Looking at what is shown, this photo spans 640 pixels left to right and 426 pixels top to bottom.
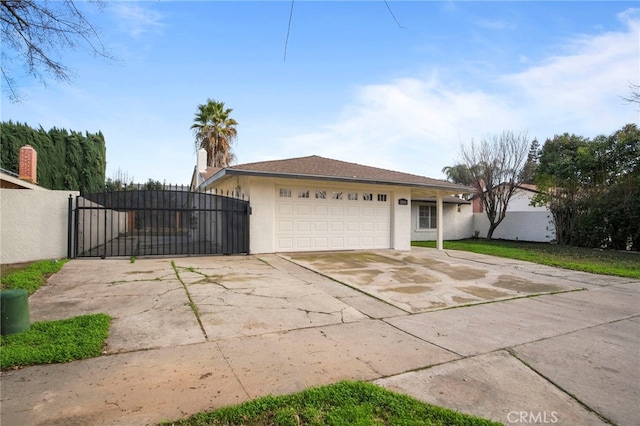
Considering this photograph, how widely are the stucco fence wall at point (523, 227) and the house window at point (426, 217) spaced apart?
13.5 ft

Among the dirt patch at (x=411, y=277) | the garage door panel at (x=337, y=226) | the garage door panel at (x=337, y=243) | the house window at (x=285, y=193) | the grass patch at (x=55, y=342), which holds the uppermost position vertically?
the house window at (x=285, y=193)

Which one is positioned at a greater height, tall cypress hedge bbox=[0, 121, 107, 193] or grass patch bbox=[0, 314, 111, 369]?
tall cypress hedge bbox=[0, 121, 107, 193]

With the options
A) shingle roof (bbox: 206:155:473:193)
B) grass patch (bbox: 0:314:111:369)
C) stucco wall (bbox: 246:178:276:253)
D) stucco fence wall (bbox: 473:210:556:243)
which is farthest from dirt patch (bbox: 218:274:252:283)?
stucco fence wall (bbox: 473:210:556:243)

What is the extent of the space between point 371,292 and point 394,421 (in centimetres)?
397

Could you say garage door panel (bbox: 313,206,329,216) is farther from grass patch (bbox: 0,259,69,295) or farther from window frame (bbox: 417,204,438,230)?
window frame (bbox: 417,204,438,230)

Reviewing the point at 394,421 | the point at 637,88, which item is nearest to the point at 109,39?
the point at 394,421

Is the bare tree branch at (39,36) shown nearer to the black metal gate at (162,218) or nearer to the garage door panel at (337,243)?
the black metal gate at (162,218)

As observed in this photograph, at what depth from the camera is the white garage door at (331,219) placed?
12.0m

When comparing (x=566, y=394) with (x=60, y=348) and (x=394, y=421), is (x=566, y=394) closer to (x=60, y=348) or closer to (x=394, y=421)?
(x=394, y=421)

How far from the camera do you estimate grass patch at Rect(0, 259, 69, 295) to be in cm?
560

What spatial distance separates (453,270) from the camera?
9109 mm

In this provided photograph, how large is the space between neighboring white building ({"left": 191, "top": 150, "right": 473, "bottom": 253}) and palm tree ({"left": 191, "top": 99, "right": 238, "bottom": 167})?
13.3 m

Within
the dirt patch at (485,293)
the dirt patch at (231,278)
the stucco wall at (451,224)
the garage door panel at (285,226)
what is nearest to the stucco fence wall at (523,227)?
the stucco wall at (451,224)

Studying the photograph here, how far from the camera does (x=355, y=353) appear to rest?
3.50m
